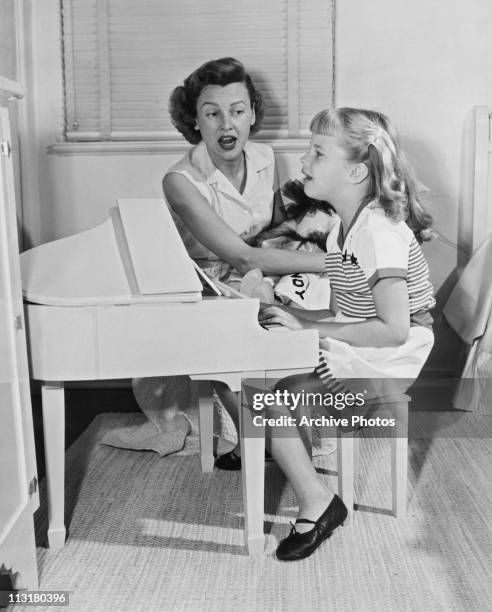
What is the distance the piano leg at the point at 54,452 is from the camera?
2.00 metres

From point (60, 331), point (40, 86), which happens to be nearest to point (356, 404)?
point (60, 331)

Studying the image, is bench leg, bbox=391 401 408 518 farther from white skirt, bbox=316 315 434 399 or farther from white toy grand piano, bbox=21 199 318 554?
white toy grand piano, bbox=21 199 318 554

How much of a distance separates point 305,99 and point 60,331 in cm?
207

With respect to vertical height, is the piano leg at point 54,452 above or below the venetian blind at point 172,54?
below

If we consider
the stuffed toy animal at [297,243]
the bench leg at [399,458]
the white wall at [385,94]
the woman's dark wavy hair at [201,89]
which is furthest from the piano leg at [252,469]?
the white wall at [385,94]

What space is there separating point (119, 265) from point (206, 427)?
868 millimetres

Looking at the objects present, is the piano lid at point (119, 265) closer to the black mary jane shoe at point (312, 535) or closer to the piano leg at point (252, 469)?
the piano leg at point (252, 469)

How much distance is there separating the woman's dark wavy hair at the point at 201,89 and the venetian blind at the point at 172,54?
1.14 feet

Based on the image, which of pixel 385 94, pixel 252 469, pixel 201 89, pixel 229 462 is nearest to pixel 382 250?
pixel 252 469

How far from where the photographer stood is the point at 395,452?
7.27 feet

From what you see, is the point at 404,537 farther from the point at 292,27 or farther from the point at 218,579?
the point at 292,27

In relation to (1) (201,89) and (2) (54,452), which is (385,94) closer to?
(1) (201,89)

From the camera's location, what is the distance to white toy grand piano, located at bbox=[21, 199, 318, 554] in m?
1.92

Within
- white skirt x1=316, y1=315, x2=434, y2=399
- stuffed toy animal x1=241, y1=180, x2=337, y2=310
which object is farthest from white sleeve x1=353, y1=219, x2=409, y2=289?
stuffed toy animal x1=241, y1=180, x2=337, y2=310
